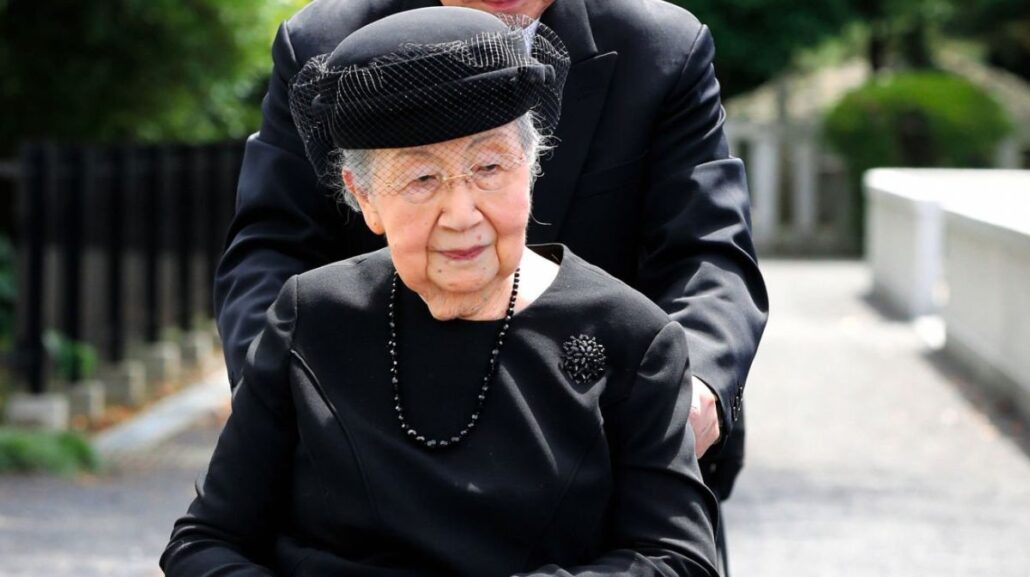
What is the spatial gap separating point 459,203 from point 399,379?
0.94ft

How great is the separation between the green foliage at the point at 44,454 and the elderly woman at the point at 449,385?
23.5ft

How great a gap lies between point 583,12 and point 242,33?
9.04 metres

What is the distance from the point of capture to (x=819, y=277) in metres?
20.8

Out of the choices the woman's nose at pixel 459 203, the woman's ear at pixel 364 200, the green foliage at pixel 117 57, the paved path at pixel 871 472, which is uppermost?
the woman's nose at pixel 459 203

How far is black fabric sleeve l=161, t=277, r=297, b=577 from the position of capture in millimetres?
2842

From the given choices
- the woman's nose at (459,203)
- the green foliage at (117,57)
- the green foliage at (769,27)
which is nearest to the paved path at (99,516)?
the green foliage at (117,57)

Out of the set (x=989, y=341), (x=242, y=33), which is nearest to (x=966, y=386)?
(x=989, y=341)

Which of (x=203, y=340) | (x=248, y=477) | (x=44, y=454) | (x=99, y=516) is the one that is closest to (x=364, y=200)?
(x=248, y=477)

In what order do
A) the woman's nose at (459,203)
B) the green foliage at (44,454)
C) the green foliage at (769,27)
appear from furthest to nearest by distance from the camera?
the green foliage at (769,27) < the green foliage at (44,454) < the woman's nose at (459,203)

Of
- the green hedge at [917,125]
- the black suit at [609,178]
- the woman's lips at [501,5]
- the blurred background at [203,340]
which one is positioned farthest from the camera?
the green hedge at [917,125]

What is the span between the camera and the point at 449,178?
2.72m

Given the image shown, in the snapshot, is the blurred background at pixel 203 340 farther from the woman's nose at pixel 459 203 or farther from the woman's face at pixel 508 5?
the woman's nose at pixel 459 203

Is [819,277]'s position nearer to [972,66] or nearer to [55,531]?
[972,66]

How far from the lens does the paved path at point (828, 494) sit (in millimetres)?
7875
